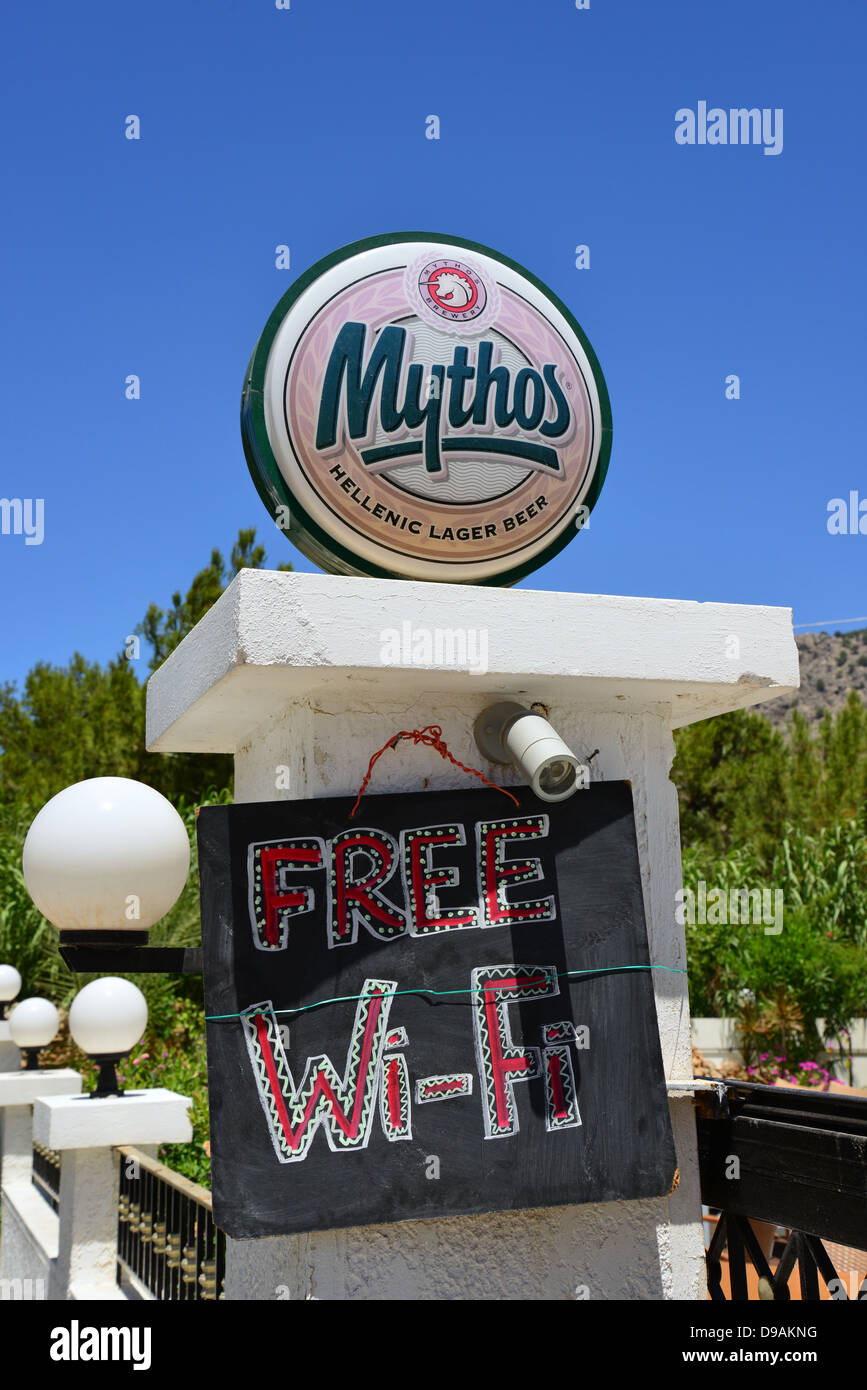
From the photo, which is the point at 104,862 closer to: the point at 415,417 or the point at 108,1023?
the point at 415,417

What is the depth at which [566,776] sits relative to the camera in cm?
244

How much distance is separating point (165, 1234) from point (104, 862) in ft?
9.66

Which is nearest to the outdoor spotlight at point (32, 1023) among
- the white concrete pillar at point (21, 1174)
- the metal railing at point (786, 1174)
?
the white concrete pillar at point (21, 1174)

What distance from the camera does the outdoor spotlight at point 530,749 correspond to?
2371mm

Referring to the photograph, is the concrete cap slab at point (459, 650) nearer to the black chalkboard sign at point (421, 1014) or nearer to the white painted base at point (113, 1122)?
the black chalkboard sign at point (421, 1014)

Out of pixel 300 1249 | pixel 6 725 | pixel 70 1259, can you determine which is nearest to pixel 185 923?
pixel 70 1259

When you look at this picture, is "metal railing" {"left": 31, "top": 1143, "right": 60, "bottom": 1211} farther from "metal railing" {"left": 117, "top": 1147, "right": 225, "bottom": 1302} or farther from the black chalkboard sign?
the black chalkboard sign

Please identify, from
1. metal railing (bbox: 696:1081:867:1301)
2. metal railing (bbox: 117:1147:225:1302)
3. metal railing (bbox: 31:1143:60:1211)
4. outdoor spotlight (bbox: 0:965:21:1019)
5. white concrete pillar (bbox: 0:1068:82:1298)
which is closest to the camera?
metal railing (bbox: 696:1081:867:1301)

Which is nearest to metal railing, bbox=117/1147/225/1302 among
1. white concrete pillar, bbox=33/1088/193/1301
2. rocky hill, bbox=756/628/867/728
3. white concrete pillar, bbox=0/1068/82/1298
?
white concrete pillar, bbox=33/1088/193/1301

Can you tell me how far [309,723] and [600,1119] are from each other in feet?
3.60

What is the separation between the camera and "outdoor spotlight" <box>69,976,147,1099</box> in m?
5.58

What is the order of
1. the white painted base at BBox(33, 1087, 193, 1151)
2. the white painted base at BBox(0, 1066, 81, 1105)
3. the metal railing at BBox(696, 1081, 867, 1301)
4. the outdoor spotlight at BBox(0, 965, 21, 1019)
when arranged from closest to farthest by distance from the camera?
1. the metal railing at BBox(696, 1081, 867, 1301)
2. the white painted base at BBox(33, 1087, 193, 1151)
3. the white painted base at BBox(0, 1066, 81, 1105)
4. the outdoor spotlight at BBox(0, 965, 21, 1019)

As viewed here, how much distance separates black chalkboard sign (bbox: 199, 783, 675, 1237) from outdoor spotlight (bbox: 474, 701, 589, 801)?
13cm

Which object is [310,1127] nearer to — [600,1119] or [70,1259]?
[600,1119]
